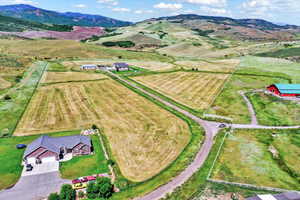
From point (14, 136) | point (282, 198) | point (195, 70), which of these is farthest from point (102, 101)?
point (195, 70)

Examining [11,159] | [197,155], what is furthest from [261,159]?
[11,159]

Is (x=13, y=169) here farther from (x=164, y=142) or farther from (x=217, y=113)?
(x=217, y=113)

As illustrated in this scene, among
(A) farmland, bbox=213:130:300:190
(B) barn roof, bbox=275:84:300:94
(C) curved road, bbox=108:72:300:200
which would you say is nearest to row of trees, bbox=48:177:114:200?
(C) curved road, bbox=108:72:300:200

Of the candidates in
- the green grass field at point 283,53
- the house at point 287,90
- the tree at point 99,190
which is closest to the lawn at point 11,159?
the tree at point 99,190

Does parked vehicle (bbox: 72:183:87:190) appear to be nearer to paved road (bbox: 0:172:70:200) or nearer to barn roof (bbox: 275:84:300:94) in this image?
paved road (bbox: 0:172:70:200)

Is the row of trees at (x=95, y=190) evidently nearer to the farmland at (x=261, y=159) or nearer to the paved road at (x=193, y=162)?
the paved road at (x=193, y=162)

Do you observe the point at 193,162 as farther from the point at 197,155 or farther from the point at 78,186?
the point at 78,186

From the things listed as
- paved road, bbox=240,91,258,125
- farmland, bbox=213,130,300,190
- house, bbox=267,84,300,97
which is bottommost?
farmland, bbox=213,130,300,190
